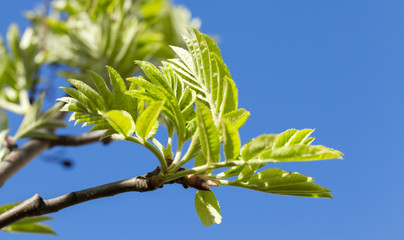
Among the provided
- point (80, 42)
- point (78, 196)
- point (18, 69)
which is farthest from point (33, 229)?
point (80, 42)

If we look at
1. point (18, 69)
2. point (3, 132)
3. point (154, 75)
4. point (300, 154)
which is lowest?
point (300, 154)

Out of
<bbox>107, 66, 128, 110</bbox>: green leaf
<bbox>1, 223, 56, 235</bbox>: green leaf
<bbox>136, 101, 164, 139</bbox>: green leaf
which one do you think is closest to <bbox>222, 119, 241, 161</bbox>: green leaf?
<bbox>136, 101, 164, 139</bbox>: green leaf

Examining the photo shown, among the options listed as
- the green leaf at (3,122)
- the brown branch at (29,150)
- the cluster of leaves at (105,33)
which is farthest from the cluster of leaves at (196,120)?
the cluster of leaves at (105,33)

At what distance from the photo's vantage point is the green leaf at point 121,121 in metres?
0.61

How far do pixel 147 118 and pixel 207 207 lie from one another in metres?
0.25

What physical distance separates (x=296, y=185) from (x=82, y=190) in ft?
1.18

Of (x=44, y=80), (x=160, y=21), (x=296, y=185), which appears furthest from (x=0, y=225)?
(x=160, y=21)

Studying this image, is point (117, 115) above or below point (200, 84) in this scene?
below

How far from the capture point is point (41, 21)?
2.28 m

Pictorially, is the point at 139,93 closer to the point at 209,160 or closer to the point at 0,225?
the point at 209,160

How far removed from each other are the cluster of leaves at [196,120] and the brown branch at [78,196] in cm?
3

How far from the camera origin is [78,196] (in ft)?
2.13

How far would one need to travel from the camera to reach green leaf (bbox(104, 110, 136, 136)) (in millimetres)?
605

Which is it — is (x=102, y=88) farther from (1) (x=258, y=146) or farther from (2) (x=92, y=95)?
(1) (x=258, y=146)
